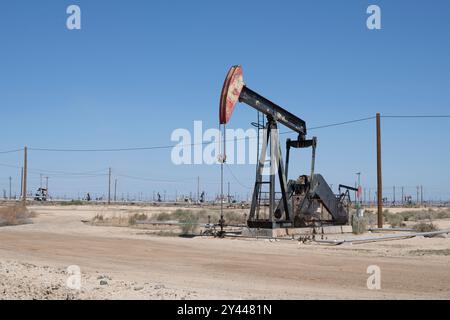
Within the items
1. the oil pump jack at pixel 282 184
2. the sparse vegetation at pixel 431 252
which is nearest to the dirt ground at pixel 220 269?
the sparse vegetation at pixel 431 252

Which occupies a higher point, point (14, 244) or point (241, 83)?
point (241, 83)

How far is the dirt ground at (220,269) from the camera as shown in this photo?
311 inches

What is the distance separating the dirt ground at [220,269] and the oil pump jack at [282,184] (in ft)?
6.40

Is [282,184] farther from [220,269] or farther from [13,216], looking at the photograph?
[13,216]

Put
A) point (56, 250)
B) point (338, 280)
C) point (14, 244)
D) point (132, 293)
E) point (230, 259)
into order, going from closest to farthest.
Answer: point (132, 293)
point (338, 280)
point (230, 259)
point (56, 250)
point (14, 244)

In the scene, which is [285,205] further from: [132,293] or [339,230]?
[132,293]

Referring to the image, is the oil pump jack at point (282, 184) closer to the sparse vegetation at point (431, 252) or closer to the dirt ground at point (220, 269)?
the dirt ground at point (220, 269)

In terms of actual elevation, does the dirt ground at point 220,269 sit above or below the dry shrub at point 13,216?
below

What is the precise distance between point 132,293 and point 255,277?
9.66 ft

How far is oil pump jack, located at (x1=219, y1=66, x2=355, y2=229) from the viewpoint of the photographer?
17312 millimetres

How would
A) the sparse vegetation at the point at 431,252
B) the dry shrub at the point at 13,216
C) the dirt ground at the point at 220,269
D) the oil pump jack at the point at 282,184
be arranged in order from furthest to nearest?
the dry shrub at the point at 13,216 < the oil pump jack at the point at 282,184 < the sparse vegetation at the point at 431,252 < the dirt ground at the point at 220,269

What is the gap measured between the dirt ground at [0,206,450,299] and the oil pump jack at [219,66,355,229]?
1952 mm
